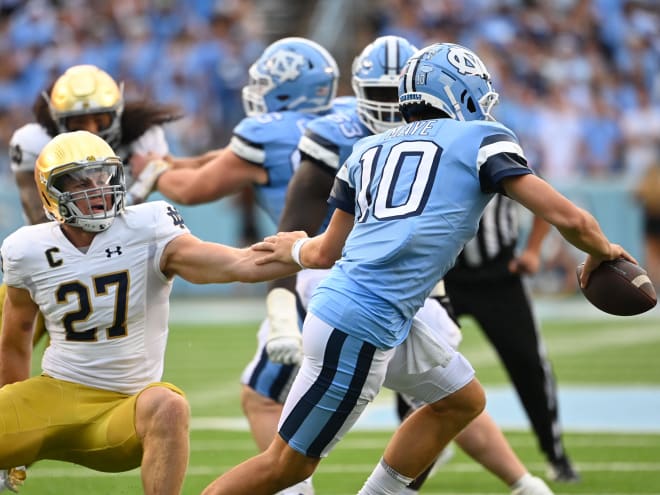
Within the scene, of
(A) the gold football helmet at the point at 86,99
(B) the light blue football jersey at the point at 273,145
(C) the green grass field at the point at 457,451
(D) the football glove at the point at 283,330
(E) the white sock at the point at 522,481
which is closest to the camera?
(D) the football glove at the point at 283,330

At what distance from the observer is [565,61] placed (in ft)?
49.5

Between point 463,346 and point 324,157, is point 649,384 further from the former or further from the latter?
point 324,157

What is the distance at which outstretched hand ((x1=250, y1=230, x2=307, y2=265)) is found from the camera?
4395 millimetres

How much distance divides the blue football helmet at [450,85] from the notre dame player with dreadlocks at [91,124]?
189cm

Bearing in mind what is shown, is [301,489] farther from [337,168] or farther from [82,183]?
[82,183]

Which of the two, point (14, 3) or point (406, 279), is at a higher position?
point (406, 279)

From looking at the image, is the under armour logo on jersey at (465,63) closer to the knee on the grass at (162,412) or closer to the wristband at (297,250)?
the wristband at (297,250)

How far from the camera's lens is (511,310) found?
250 inches

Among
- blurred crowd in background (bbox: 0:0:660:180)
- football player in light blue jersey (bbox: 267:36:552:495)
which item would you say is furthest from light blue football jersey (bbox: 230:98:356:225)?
blurred crowd in background (bbox: 0:0:660:180)

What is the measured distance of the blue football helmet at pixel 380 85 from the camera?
5090 mm

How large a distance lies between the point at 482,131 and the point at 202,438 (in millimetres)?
3802

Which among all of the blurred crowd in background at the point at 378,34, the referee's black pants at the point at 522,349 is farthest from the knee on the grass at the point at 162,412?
the blurred crowd in background at the point at 378,34

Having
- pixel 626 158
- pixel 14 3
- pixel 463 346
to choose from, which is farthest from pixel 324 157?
pixel 14 3

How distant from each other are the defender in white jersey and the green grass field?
3.74 feet
